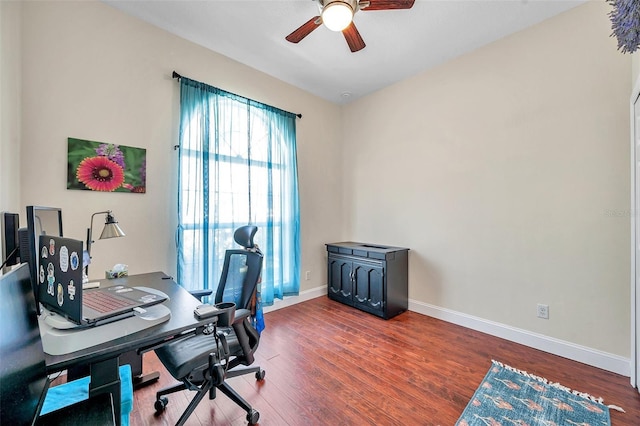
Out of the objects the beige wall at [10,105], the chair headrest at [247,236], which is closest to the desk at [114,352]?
the chair headrest at [247,236]

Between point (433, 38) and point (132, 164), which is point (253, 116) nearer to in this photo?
point (132, 164)

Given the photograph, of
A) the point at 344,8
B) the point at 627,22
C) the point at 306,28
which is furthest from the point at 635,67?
the point at 306,28

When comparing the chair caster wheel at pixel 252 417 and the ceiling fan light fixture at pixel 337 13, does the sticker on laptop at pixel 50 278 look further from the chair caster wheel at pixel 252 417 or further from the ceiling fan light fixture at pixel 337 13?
the ceiling fan light fixture at pixel 337 13

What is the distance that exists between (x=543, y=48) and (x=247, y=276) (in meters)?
3.26

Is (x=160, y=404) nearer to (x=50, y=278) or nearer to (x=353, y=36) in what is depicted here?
(x=50, y=278)

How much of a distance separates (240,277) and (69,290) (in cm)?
96

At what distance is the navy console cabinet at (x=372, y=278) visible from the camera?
3.11m

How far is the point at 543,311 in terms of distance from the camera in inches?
94.8

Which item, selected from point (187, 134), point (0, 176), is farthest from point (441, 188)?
point (0, 176)

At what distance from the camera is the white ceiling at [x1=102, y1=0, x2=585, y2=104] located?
7.35 feet

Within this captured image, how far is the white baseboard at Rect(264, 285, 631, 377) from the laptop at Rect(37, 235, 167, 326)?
2.08 metres

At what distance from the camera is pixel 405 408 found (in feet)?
5.58

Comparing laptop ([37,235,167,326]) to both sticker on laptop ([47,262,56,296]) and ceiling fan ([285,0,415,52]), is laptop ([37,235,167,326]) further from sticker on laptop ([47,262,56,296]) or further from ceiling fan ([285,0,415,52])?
ceiling fan ([285,0,415,52])

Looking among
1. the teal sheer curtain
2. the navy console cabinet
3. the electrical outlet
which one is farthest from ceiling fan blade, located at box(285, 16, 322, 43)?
the electrical outlet
